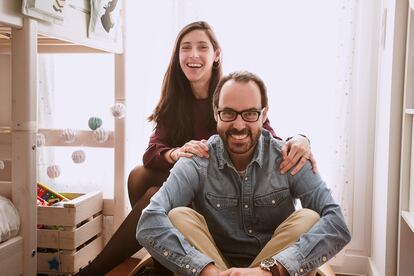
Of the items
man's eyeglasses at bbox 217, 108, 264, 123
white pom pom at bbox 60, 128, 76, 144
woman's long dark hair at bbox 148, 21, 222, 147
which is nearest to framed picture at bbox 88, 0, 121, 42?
woman's long dark hair at bbox 148, 21, 222, 147

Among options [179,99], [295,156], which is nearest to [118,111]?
[179,99]

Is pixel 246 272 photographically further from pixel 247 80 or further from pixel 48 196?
pixel 48 196

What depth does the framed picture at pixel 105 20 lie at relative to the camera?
1.97 m

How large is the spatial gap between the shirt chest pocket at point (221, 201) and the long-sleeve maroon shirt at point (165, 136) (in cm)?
42

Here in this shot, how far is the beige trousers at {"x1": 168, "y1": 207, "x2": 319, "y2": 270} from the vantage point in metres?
1.29

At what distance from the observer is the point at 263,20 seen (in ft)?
7.79

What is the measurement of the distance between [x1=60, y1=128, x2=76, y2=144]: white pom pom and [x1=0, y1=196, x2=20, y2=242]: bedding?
2.24ft

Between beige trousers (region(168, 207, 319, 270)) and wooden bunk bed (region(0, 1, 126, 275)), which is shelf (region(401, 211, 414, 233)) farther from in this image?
wooden bunk bed (region(0, 1, 126, 275))

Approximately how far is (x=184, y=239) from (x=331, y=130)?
4.09ft

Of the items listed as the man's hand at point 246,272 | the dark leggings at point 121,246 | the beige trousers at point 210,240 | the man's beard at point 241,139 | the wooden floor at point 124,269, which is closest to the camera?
the man's hand at point 246,272

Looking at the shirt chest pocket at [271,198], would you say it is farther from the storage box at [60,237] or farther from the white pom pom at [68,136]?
the white pom pom at [68,136]

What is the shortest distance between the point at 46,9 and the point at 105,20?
54 centimetres

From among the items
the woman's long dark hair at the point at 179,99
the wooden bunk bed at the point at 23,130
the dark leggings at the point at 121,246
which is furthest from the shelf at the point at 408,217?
the wooden bunk bed at the point at 23,130

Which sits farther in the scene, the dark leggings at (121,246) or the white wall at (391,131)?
the dark leggings at (121,246)
